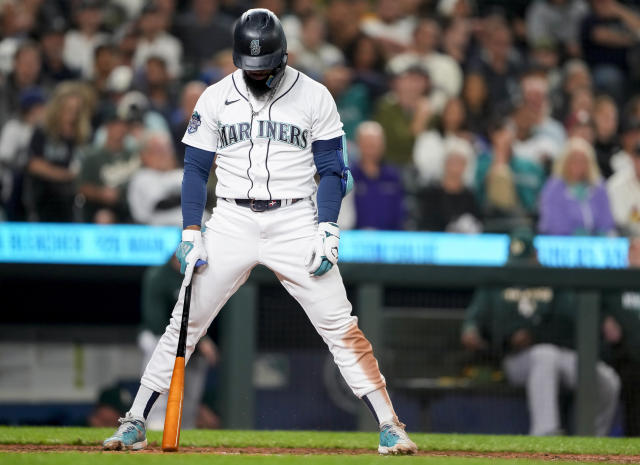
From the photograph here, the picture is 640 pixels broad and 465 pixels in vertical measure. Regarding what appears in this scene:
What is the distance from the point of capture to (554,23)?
36.7 ft

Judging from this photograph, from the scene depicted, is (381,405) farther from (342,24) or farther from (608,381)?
(342,24)

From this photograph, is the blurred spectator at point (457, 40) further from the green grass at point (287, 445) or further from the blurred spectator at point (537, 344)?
the green grass at point (287, 445)

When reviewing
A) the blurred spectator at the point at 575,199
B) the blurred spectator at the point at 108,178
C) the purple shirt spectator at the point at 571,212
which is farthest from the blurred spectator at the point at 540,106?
the blurred spectator at the point at 108,178

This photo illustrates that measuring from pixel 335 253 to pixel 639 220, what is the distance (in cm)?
548

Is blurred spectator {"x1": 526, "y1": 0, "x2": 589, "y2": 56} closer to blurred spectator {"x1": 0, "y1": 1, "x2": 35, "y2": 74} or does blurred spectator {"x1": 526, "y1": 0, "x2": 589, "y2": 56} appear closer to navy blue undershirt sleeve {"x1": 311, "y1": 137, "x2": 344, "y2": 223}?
blurred spectator {"x1": 0, "y1": 1, "x2": 35, "y2": 74}

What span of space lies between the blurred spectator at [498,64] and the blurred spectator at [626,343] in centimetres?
362

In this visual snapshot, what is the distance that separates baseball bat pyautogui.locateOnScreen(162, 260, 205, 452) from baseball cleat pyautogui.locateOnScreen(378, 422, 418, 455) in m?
0.82

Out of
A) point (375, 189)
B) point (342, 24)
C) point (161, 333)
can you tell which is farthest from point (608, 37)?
point (161, 333)

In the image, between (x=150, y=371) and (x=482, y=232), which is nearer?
(x=150, y=371)

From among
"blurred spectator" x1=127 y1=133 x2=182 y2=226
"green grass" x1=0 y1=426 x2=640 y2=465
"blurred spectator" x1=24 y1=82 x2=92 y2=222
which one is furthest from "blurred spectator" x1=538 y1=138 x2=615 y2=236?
Result: "blurred spectator" x1=24 y1=82 x2=92 y2=222

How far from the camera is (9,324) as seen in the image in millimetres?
7477

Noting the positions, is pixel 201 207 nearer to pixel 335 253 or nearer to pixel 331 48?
pixel 335 253

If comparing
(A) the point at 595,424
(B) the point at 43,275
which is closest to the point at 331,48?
(B) the point at 43,275

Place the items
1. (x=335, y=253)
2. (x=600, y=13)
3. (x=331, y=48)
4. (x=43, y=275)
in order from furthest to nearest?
(x=600, y=13), (x=331, y=48), (x=43, y=275), (x=335, y=253)
